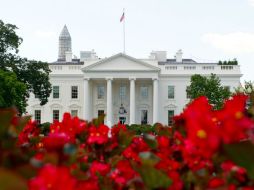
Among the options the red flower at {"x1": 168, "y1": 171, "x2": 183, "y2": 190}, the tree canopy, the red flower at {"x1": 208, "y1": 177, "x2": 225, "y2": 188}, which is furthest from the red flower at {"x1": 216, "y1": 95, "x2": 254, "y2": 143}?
the tree canopy

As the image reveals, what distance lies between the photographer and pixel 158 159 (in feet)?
6.64

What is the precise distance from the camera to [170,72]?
5869cm

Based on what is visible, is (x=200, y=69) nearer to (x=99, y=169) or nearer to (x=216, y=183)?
(x=99, y=169)

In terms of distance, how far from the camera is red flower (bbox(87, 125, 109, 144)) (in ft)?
9.22

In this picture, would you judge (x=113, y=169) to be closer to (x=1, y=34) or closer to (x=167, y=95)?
(x=1, y=34)

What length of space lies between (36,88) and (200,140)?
144ft

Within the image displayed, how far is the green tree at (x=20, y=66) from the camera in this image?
39188 millimetres

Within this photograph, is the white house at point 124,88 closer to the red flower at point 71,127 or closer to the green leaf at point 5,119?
the red flower at point 71,127

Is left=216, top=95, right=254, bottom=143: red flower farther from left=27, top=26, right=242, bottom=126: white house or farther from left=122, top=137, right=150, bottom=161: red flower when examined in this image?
left=27, top=26, right=242, bottom=126: white house

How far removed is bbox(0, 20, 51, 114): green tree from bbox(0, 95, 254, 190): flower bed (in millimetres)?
34978

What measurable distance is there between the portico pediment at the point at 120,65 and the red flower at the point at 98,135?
53.8m

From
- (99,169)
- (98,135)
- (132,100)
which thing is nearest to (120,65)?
(132,100)

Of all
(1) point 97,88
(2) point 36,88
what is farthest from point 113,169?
(1) point 97,88

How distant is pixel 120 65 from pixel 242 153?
5572 centimetres
